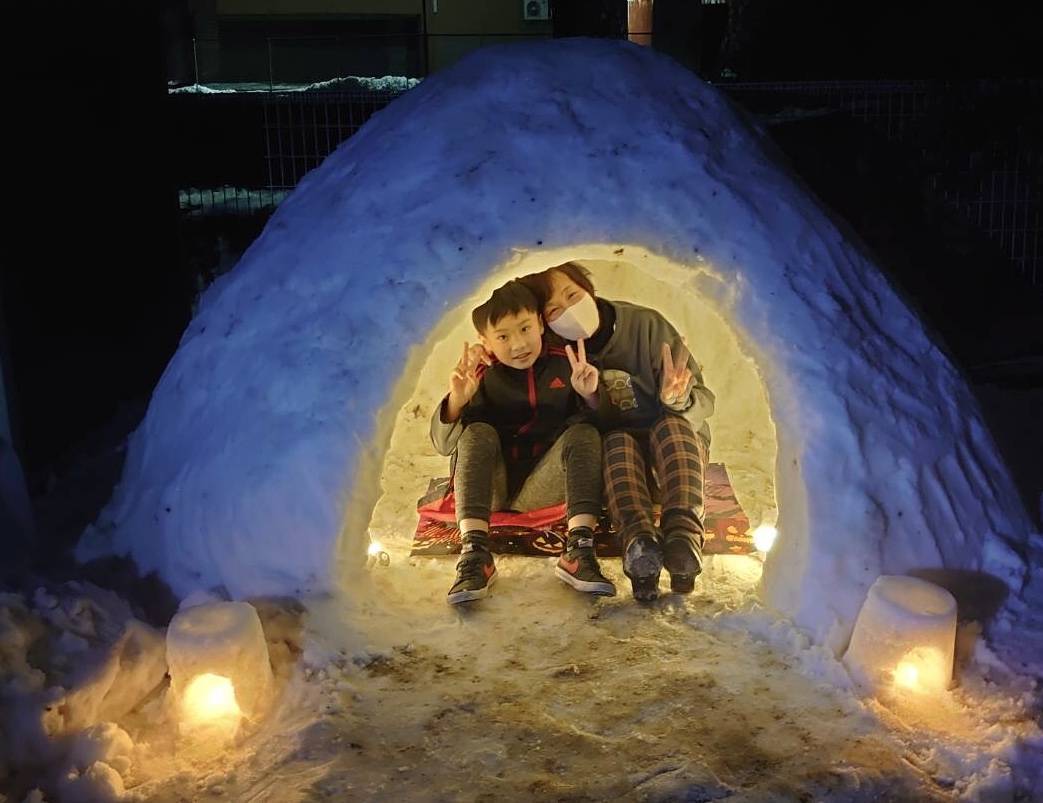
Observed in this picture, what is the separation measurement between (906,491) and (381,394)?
1822mm

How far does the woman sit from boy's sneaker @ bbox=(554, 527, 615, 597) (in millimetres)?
107

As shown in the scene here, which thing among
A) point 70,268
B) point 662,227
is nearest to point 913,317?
point 662,227

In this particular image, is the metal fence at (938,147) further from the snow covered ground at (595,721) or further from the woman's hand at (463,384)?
the snow covered ground at (595,721)

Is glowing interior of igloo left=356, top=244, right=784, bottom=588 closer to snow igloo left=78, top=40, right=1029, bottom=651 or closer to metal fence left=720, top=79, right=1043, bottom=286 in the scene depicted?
snow igloo left=78, top=40, right=1029, bottom=651

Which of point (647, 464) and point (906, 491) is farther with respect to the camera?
point (647, 464)

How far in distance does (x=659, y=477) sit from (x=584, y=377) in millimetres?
565

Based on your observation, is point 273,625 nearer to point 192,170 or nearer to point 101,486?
point 101,486

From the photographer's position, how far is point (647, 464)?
Answer: 4176 mm

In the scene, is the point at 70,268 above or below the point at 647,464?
above

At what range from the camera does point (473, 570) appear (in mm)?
3721

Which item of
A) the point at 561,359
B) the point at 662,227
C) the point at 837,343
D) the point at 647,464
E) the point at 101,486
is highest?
the point at 662,227

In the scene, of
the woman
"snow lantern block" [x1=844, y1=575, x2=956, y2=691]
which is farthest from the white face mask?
"snow lantern block" [x1=844, y1=575, x2=956, y2=691]

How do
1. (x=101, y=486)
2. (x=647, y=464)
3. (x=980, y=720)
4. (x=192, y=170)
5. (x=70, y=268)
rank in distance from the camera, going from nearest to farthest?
1. (x=980, y=720)
2. (x=647, y=464)
3. (x=101, y=486)
4. (x=70, y=268)
5. (x=192, y=170)

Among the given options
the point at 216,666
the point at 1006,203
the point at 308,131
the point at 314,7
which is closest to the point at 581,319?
the point at 216,666
